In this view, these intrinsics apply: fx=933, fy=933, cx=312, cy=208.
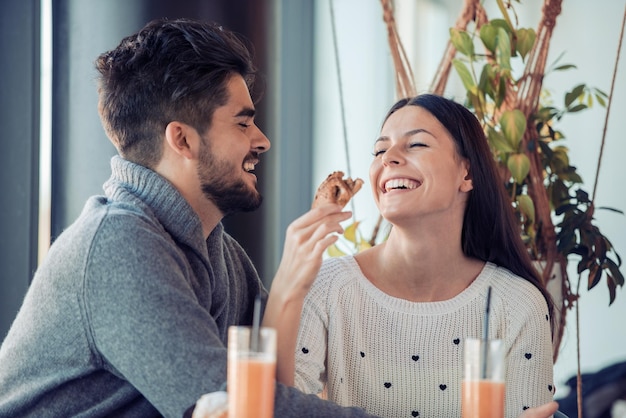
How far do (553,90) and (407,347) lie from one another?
1870mm

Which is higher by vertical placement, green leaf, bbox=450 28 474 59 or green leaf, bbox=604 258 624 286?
green leaf, bbox=450 28 474 59

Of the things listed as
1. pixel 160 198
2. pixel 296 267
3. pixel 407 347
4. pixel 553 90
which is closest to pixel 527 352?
pixel 407 347

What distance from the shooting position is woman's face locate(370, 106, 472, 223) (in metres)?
2.24

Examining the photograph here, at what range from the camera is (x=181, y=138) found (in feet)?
6.26

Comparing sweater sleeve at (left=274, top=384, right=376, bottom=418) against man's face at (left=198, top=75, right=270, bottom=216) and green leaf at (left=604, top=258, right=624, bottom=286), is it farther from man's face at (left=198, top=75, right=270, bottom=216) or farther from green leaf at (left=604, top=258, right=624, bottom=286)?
green leaf at (left=604, top=258, right=624, bottom=286)

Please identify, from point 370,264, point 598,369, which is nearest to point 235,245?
point 370,264

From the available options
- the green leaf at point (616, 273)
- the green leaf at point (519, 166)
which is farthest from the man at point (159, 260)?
the green leaf at point (616, 273)

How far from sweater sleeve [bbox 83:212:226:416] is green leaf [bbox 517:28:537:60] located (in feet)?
5.62

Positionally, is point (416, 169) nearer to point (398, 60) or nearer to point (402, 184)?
point (402, 184)

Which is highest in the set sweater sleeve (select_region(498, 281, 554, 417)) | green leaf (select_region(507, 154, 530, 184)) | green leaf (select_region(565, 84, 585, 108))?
green leaf (select_region(565, 84, 585, 108))

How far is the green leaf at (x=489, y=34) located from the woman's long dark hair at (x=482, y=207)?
1.93 ft

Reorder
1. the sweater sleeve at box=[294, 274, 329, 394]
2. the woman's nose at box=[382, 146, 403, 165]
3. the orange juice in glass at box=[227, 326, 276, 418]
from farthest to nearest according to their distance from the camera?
the woman's nose at box=[382, 146, 403, 165] < the sweater sleeve at box=[294, 274, 329, 394] < the orange juice in glass at box=[227, 326, 276, 418]

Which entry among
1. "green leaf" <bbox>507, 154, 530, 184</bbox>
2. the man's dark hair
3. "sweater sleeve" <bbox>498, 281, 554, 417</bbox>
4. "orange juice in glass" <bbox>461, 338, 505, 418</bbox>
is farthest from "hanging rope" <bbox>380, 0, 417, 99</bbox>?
"orange juice in glass" <bbox>461, 338, 505, 418</bbox>

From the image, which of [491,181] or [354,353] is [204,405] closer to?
[354,353]
